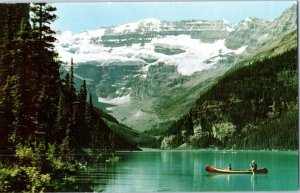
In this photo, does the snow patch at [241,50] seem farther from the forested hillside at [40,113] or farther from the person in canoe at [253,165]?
the forested hillside at [40,113]

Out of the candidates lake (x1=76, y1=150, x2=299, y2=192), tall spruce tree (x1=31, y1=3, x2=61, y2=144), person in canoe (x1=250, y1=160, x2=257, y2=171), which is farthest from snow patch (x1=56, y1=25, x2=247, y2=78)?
person in canoe (x1=250, y1=160, x2=257, y2=171)

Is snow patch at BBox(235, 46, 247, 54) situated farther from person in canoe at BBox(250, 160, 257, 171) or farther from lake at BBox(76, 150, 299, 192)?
person in canoe at BBox(250, 160, 257, 171)

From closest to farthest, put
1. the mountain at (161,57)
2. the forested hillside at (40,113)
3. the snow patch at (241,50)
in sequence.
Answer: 1. the forested hillside at (40,113)
2. the mountain at (161,57)
3. the snow patch at (241,50)

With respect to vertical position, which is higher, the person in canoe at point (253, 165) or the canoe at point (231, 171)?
the person in canoe at point (253, 165)

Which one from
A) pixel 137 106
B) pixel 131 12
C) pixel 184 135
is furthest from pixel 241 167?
pixel 131 12

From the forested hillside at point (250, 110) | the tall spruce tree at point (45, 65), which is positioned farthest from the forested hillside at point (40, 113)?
the forested hillside at point (250, 110)

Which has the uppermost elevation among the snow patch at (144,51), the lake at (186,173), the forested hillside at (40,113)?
the snow patch at (144,51)

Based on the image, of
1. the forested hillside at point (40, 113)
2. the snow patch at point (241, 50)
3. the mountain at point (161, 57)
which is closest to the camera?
the forested hillside at point (40, 113)
